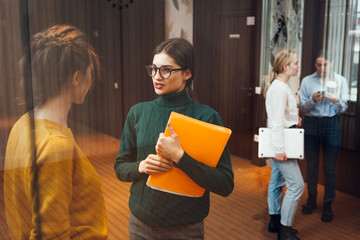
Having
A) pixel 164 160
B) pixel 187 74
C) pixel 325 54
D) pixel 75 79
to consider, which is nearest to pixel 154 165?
pixel 164 160

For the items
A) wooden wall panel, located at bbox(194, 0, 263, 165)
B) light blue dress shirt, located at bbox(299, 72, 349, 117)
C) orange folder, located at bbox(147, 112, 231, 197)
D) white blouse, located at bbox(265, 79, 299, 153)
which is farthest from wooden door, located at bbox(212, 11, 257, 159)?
orange folder, located at bbox(147, 112, 231, 197)

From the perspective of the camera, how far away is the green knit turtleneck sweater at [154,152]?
128 cm

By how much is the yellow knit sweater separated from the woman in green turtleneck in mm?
211

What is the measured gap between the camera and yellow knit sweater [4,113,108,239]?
53.1 inches

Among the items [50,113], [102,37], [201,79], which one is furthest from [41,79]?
[201,79]

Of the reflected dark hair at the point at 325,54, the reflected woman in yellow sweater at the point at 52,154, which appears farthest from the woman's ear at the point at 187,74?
the reflected dark hair at the point at 325,54

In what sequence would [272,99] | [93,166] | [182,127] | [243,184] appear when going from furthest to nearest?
[243,184] < [272,99] < [93,166] < [182,127]

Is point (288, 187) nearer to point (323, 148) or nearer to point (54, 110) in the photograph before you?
point (323, 148)

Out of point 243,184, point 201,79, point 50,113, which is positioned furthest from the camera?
point 243,184

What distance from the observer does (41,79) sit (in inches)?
54.4

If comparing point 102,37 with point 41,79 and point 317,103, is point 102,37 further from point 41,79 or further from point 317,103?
point 317,103

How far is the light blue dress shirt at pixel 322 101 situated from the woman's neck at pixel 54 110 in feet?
6.27

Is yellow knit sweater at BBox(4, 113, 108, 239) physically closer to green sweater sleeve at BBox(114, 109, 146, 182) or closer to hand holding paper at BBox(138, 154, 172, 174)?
green sweater sleeve at BBox(114, 109, 146, 182)

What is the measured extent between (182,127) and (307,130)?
5.90 ft
